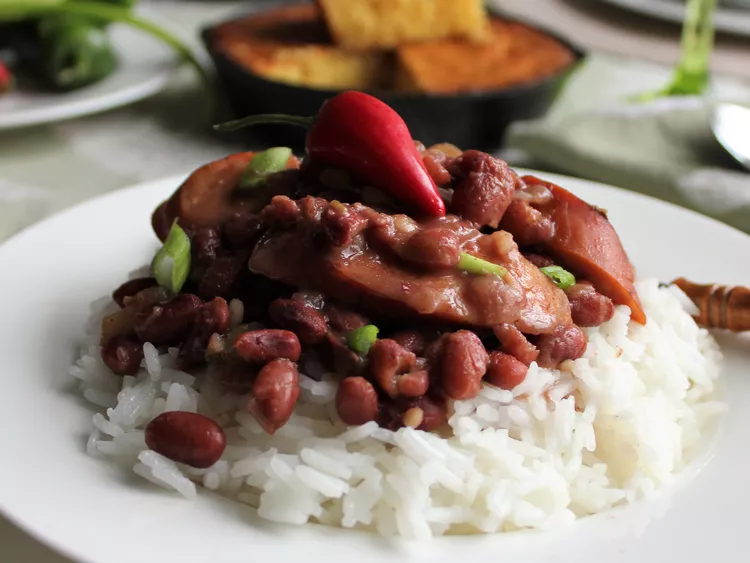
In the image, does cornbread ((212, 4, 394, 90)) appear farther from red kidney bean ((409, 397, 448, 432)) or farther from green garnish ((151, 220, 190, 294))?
red kidney bean ((409, 397, 448, 432))

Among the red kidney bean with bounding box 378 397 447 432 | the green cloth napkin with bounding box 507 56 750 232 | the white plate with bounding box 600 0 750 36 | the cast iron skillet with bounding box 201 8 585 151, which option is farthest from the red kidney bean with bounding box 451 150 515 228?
the white plate with bounding box 600 0 750 36

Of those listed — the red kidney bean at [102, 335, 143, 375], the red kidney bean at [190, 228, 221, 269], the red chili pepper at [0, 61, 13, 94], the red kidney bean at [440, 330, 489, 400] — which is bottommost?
the red chili pepper at [0, 61, 13, 94]

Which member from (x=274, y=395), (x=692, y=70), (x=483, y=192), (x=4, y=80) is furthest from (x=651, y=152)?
(x=4, y=80)

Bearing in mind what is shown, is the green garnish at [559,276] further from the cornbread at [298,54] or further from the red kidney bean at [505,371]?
the cornbread at [298,54]

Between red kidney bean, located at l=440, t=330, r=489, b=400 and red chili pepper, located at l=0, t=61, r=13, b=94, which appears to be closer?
red kidney bean, located at l=440, t=330, r=489, b=400

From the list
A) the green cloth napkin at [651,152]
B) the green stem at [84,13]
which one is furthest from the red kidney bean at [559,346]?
the green stem at [84,13]

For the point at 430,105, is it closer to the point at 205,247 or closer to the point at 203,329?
the point at 205,247

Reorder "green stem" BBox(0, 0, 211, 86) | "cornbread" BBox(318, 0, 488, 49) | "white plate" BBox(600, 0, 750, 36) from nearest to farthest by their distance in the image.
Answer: "cornbread" BBox(318, 0, 488, 49)
"green stem" BBox(0, 0, 211, 86)
"white plate" BBox(600, 0, 750, 36)

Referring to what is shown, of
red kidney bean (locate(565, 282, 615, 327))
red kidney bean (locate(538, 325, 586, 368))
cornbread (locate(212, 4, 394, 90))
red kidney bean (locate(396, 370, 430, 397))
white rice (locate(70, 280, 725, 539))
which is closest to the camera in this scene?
white rice (locate(70, 280, 725, 539))
